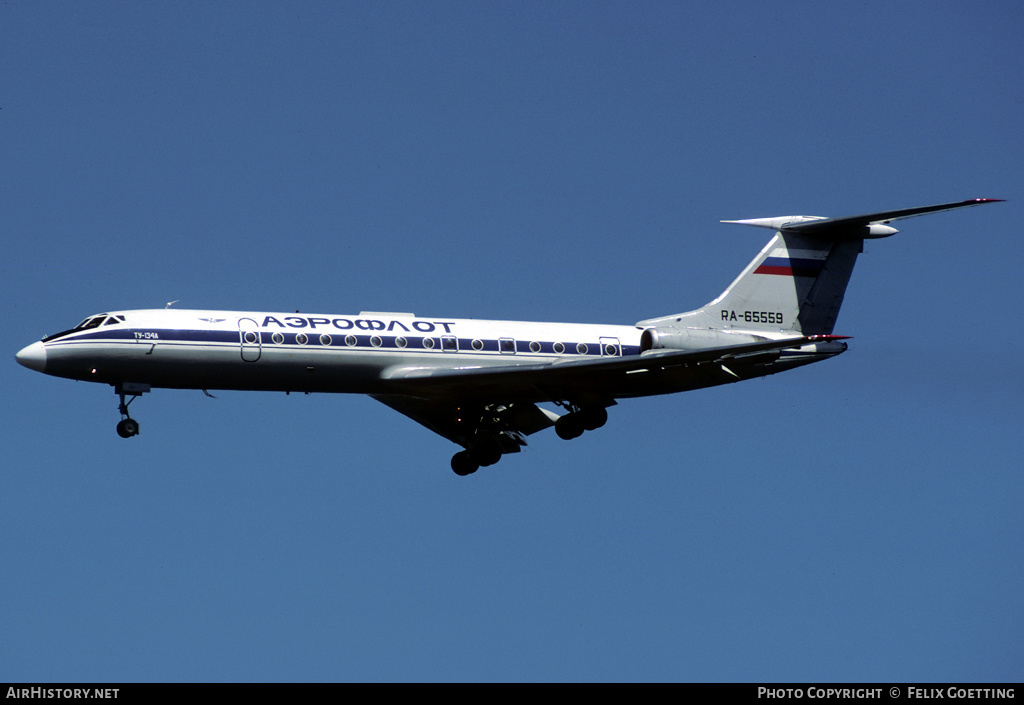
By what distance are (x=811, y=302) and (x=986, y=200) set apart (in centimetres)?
849

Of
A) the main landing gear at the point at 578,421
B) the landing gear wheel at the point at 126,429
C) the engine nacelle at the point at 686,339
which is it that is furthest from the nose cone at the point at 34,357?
the engine nacelle at the point at 686,339

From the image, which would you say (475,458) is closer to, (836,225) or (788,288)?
(788,288)

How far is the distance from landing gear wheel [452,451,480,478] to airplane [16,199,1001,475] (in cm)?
5

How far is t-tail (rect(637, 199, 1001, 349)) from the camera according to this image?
138 ft

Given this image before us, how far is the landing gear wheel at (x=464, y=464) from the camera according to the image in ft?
141

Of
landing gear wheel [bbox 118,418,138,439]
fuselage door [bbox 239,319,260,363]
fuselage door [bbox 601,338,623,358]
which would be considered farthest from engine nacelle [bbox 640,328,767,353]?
landing gear wheel [bbox 118,418,138,439]

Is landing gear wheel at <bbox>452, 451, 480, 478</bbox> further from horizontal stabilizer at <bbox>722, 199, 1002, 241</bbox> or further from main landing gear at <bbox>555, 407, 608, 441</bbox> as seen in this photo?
horizontal stabilizer at <bbox>722, 199, 1002, 241</bbox>

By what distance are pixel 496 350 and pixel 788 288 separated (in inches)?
338

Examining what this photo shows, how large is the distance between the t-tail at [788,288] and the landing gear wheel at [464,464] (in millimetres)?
6051

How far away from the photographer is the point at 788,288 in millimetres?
42281

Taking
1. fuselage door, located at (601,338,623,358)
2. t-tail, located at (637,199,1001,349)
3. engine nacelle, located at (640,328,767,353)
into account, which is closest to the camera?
engine nacelle, located at (640,328,767,353)

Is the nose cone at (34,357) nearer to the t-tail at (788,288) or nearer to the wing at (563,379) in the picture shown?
the wing at (563,379)
